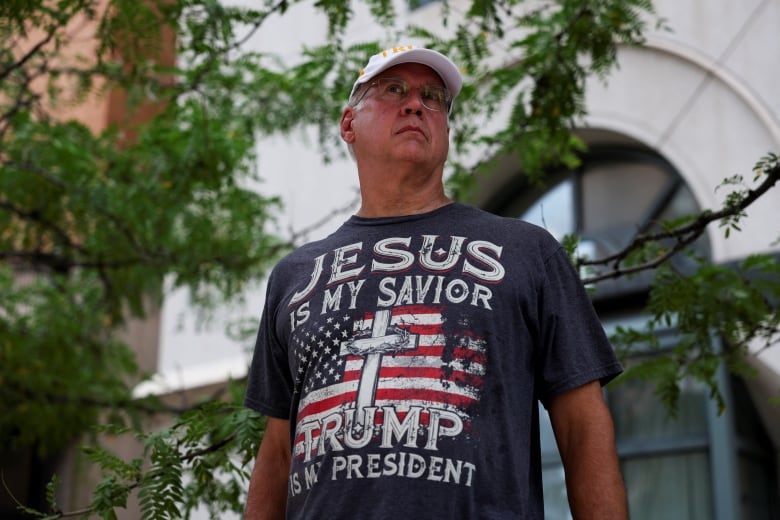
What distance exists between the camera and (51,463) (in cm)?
1283

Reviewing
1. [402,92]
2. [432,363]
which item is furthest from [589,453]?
[402,92]

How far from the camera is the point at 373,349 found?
2496 millimetres

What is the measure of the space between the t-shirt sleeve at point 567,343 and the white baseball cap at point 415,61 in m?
0.67

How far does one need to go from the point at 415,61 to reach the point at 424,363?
0.95m

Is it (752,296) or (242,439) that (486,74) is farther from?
(242,439)

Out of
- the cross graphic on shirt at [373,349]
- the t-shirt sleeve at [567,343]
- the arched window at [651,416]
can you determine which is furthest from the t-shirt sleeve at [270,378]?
the arched window at [651,416]

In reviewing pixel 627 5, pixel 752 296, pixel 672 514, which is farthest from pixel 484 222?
pixel 672 514

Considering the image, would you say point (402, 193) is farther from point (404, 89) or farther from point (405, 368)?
point (405, 368)

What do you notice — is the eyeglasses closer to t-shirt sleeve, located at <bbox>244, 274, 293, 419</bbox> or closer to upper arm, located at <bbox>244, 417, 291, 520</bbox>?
t-shirt sleeve, located at <bbox>244, 274, 293, 419</bbox>

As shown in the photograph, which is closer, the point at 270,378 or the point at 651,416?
the point at 270,378

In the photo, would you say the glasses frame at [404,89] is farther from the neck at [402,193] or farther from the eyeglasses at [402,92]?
the neck at [402,193]

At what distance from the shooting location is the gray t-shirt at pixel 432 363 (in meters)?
2.33

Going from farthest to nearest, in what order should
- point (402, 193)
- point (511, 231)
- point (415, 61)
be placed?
point (415, 61) < point (402, 193) < point (511, 231)

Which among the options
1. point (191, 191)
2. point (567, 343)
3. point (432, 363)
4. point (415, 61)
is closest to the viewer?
point (432, 363)
